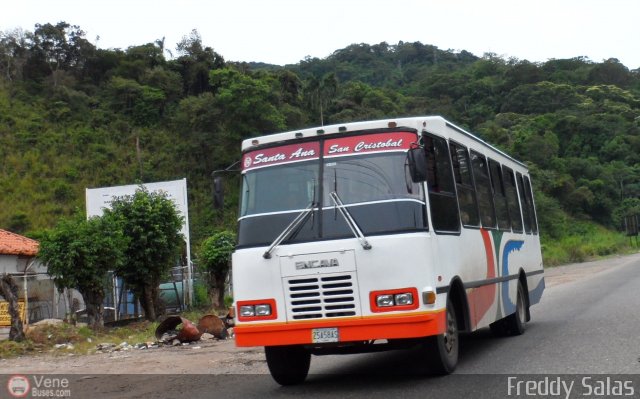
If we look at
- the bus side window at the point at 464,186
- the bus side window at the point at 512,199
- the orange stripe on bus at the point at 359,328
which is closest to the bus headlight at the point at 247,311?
the orange stripe on bus at the point at 359,328

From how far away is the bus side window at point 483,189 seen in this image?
11.6 metres

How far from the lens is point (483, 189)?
11938 millimetres

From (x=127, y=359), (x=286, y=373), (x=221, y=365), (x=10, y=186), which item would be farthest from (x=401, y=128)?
(x=10, y=186)

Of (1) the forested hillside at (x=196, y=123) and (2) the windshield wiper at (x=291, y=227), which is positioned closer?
(2) the windshield wiper at (x=291, y=227)

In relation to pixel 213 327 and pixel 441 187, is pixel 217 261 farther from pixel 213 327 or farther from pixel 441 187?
pixel 441 187

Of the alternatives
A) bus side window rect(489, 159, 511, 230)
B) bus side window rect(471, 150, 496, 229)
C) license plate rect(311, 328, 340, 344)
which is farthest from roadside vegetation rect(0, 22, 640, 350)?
license plate rect(311, 328, 340, 344)

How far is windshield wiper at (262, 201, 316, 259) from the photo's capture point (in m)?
8.98

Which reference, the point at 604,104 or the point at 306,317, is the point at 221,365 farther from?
the point at 604,104

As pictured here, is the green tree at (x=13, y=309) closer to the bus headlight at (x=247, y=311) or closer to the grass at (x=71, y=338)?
the grass at (x=71, y=338)

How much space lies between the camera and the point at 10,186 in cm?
5225

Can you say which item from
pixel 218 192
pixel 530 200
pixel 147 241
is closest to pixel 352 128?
pixel 218 192

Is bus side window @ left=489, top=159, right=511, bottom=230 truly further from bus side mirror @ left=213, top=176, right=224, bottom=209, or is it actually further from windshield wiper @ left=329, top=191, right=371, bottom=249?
bus side mirror @ left=213, top=176, right=224, bottom=209

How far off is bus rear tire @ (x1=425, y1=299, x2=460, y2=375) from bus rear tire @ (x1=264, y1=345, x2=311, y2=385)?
5.12 ft

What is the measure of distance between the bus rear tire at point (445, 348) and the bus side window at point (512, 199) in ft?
14.7
